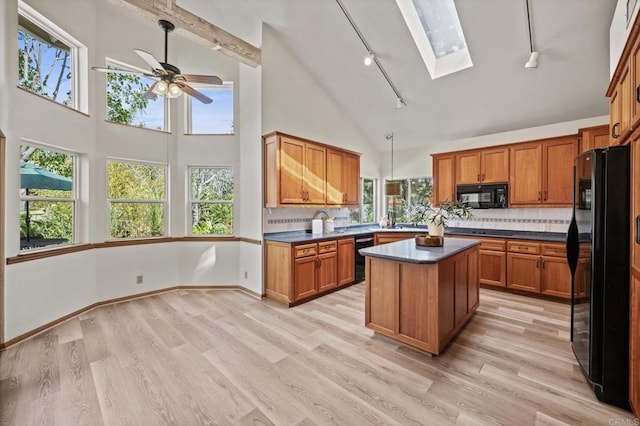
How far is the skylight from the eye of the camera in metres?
3.64

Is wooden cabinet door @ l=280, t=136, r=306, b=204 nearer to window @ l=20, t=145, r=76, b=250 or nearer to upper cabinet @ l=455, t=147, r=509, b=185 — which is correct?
window @ l=20, t=145, r=76, b=250

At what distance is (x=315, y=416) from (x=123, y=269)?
360 cm

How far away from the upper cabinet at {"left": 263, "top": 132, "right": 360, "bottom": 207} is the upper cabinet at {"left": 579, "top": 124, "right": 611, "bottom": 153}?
133 inches

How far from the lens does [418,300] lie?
2.57m

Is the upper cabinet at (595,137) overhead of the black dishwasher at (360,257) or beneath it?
overhead

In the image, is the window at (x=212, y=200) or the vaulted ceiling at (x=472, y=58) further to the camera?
the window at (x=212, y=200)

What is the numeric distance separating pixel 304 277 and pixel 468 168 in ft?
11.5

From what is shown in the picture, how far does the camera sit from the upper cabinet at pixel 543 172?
4.05m

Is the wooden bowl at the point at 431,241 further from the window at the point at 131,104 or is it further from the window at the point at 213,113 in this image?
the window at the point at 131,104

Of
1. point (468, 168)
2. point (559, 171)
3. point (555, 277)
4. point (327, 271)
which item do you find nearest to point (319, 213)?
point (327, 271)

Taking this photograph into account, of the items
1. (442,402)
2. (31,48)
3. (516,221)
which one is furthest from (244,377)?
(516,221)

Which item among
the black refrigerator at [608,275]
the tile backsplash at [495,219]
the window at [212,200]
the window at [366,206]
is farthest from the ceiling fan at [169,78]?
the window at [366,206]

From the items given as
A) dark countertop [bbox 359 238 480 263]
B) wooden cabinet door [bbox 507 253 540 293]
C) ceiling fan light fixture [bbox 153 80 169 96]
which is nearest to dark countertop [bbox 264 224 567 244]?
wooden cabinet door [bbox 507 253 540 293]

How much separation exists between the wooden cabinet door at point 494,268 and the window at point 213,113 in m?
4.70
